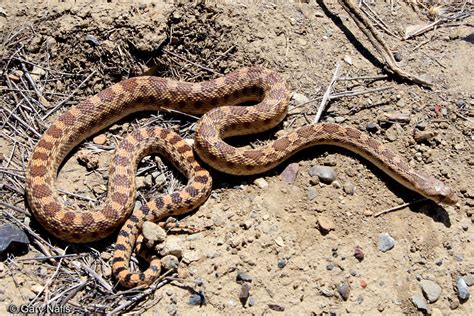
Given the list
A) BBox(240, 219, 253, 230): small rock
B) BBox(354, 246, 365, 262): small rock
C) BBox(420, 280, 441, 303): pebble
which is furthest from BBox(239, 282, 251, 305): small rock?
BBox(420, 280, 441, 303): pebble

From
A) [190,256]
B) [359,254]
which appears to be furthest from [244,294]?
[359,254]

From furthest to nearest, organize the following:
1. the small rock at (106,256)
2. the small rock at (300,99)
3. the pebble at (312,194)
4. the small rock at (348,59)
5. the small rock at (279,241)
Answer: the small rock at (348,59) < the small rock at (300,99) < the pebble at (312,194) < the small rock at (279,241) < the small rock at (106,256)

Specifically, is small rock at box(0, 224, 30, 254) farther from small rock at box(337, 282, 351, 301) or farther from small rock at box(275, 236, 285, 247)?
small rock at box(337, 282, 351, 301)

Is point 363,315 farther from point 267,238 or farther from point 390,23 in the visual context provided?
point 390,23

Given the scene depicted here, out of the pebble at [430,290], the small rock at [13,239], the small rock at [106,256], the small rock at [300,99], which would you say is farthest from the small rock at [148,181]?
the pebble at [430,290]

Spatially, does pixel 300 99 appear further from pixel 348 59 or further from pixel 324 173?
pixel 324 173

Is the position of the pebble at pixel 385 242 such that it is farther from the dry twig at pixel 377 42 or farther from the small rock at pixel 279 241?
the dry twig at pixel 377 42

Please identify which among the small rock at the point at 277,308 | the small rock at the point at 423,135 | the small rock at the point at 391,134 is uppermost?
the small rock at the point at 423,135
